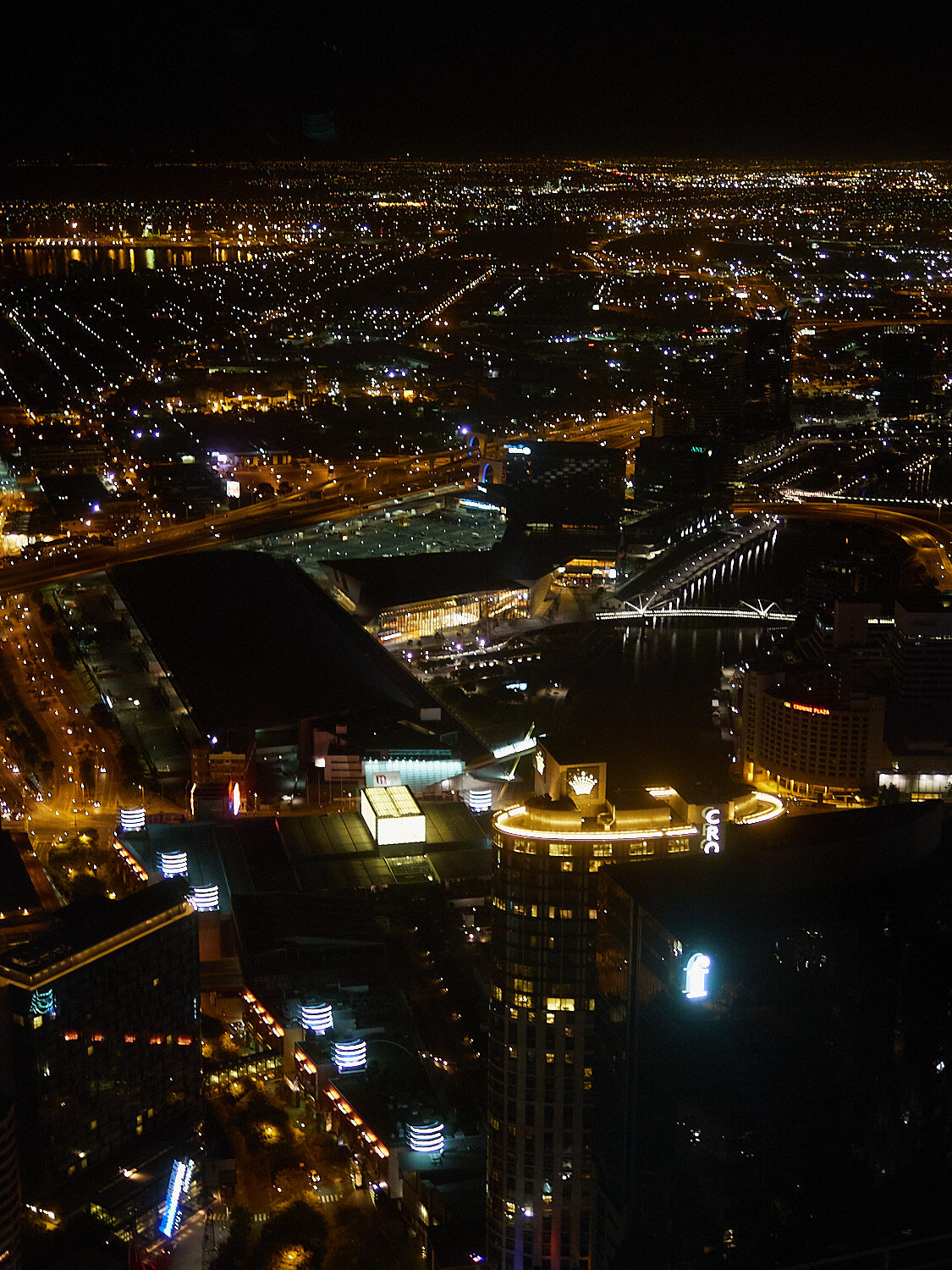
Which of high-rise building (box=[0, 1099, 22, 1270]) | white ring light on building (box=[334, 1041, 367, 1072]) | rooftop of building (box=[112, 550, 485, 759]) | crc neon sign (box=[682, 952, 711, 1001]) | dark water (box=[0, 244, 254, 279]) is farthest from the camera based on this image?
dark water (box=[0, 244, 254, 279])

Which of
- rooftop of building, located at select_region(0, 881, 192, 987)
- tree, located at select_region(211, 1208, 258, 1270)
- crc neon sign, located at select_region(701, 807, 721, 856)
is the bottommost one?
tree, located at select_region(211, 1208, 258, 1270)

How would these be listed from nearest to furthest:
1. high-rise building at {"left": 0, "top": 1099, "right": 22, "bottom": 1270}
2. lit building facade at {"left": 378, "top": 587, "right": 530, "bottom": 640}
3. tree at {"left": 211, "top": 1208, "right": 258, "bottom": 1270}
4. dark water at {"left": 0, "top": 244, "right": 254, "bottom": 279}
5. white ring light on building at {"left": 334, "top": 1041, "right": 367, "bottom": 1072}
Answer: high-rise building at {"left": 0, "top": 1099, "right": 22, "bottom": 1270} < tree at {"left": 211, "top": 1208, "right": 258, "bottom": 1270} < white ring light on building at {"left": 334, "top": 1041, "right": 367, "bottom": 1072} < lit building facade at {"left": 378, "top": 587, "right": 530, "bottom": 640} < dark water at {"left": 0, "top": 244, "right": 254, "bottom": 279}

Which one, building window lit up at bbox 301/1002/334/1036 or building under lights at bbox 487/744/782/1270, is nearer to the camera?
building under lights at bbox 487/744/782/1270

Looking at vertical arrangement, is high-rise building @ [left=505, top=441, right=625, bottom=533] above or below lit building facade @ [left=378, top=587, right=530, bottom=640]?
above

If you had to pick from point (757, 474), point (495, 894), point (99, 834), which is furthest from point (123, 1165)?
point (757, 474)

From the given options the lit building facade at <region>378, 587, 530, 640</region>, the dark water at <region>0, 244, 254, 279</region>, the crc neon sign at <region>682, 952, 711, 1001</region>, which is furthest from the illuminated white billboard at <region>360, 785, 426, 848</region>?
the dark water at <region>0, 244, 254, 279</region>

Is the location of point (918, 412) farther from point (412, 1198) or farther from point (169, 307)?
point (412, 1198)

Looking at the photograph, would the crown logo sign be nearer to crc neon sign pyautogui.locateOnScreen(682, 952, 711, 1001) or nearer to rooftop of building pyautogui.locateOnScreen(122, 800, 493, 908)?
crc neon sign pyautogui.locateOnScreen(682, 952, 711, 1001)

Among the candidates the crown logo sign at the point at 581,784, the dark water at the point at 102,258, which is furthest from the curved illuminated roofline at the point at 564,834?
the dark water at the point at 102,258
